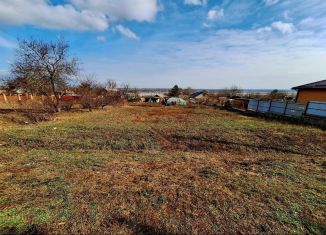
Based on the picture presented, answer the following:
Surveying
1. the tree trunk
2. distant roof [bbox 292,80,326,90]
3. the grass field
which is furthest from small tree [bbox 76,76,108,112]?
distant roof [bbox 292,80,326,90]

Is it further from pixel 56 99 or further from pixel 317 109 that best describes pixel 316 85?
pixel 56 99

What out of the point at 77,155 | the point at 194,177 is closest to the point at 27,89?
the point at 77,155

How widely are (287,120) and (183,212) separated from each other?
12.6 meters

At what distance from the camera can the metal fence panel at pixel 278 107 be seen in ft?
44.2

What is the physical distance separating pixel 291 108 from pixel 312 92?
255 centimetres

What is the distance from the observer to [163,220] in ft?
8.18

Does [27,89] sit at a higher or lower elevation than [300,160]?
higher

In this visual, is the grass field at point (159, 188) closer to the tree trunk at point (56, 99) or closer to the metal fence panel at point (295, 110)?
the metal fence panel at point (295, 110)

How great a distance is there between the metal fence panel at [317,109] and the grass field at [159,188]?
615 cm

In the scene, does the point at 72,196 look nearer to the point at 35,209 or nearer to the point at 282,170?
the point at 35,209

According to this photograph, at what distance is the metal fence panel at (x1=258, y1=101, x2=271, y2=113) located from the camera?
14898mm

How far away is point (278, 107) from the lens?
1388 cm

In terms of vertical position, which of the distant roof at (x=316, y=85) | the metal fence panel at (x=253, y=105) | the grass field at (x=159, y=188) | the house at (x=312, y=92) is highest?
the distant roof at (x=316, y=85)

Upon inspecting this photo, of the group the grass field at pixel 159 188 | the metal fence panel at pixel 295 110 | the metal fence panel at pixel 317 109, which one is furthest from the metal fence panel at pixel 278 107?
the grass field at pixel 159 188
